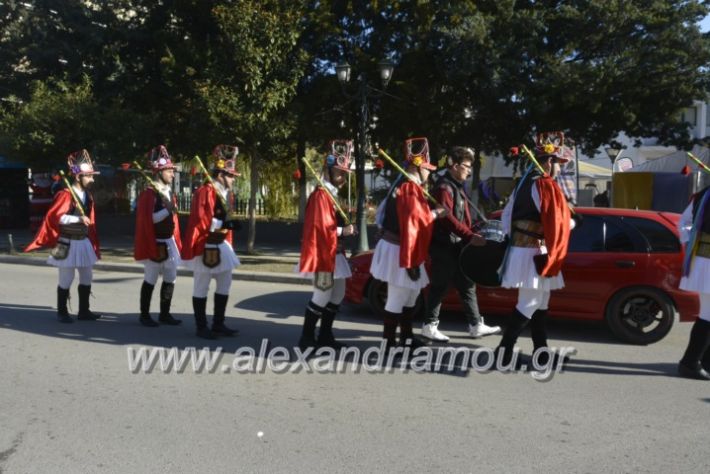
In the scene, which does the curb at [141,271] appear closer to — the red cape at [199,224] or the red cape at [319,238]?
the red cape at [199,224]

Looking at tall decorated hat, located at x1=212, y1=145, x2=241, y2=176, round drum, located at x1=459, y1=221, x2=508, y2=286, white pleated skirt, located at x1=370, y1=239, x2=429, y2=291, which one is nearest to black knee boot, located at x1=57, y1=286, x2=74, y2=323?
tall decorated hat, located at x1=212, y1=145, x2=241, y2=176

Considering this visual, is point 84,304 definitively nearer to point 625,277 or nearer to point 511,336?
point 511,336

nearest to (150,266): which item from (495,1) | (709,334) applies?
(709,334)

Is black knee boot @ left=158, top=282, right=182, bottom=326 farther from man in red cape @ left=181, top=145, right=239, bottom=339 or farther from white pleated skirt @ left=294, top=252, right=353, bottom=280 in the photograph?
white pleated skirt @ left=294, top=252, right=353, bottom=280

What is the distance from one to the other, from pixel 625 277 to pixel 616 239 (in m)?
Result: 0.44

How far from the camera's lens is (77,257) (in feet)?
24.9

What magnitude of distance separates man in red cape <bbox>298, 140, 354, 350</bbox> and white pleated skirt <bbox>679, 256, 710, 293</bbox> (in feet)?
9.46

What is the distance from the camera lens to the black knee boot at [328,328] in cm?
654

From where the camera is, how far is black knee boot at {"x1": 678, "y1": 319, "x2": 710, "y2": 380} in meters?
5.59

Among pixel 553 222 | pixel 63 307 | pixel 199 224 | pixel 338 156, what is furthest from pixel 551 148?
pixel 63 307

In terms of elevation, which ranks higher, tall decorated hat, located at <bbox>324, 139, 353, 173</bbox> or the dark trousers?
tall decorated hat, located at <bbox>324, 139, 353, 173</bbox>

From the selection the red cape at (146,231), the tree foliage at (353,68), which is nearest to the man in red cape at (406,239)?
the red cape at (146,231)

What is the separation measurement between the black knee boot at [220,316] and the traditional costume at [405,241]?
66.2 inches

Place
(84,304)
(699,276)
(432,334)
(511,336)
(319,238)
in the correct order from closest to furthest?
(699,276) < (511,336) < (319,238) < (432,334) < (84,304)
